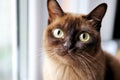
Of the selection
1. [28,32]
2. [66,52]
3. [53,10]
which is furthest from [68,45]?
[28,32]

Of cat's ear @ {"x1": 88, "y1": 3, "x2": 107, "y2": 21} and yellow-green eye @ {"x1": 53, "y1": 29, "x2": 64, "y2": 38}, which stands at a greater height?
cat's ear @ {"x1": 88, "y1": 3, "x2": 107, "y2": 21}

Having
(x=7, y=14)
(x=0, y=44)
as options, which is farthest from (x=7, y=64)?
(x=7, y=14)

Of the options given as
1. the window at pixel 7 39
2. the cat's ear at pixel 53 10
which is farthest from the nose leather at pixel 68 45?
the window at pixel 7 39

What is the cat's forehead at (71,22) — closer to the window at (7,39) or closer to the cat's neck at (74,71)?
the cat's neck at (74,71)

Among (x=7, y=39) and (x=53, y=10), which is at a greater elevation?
(x=53, y=10)

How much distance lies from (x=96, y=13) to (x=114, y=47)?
7.6 inches

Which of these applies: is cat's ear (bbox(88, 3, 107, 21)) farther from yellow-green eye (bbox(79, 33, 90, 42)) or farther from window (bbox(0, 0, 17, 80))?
window (bbox(0, 0, 17, 80))

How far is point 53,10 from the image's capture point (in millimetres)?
779

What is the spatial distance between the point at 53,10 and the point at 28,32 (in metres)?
0.19

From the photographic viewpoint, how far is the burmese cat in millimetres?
750

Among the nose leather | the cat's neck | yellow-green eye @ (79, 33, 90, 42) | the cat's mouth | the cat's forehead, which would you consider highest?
the cat's forehead

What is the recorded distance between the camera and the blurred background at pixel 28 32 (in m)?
0.84

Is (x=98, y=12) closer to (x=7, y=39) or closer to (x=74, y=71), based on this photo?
(x=74, y=71)

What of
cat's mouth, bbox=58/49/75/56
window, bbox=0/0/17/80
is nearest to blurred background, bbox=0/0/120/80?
window, bbox=0/0/17/80
